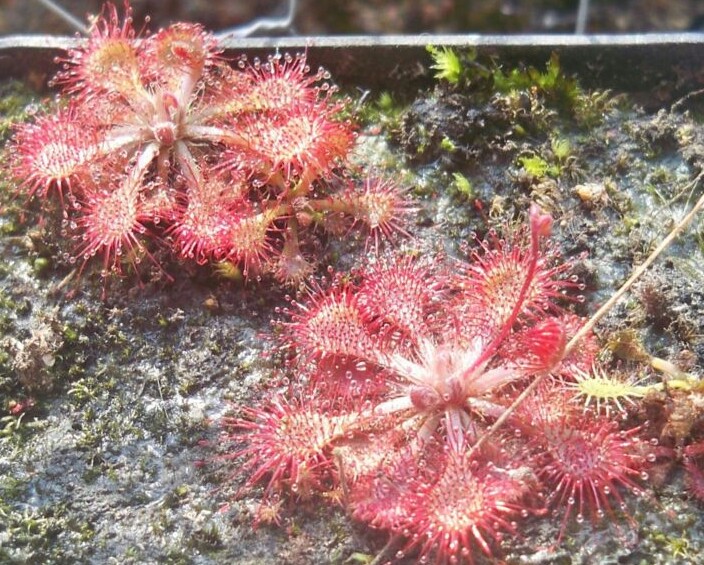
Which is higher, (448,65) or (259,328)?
(448,65)

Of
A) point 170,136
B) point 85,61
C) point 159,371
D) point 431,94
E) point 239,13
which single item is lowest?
point 159,371

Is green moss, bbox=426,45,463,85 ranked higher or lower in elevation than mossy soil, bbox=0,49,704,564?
higher

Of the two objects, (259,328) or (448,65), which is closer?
(259,328)

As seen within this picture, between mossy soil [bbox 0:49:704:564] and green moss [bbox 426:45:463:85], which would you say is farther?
green moss [bbox 426:45:463:85]

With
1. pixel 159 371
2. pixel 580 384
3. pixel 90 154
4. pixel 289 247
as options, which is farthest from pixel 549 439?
pixel 90 154

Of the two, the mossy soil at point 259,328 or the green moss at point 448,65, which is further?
the green moss at point 448,65

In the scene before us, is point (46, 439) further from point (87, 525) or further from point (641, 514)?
point (641, 514)

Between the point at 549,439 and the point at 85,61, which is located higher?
the point at 85,61

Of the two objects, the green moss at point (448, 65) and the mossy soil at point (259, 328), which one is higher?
the green moss at point (448, 65)
